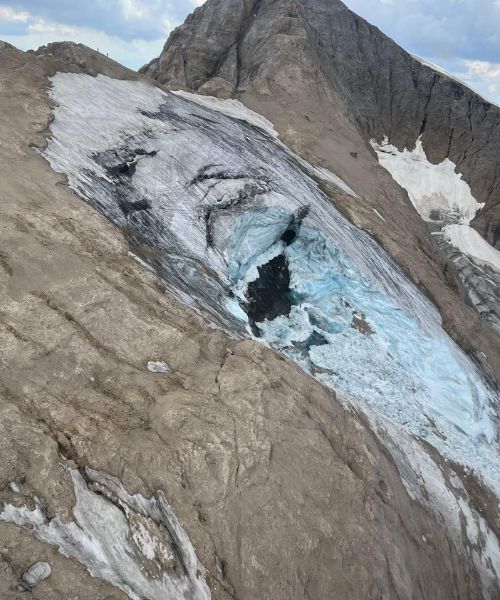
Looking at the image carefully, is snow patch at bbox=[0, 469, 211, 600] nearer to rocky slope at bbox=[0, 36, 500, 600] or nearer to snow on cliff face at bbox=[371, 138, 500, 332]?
rocky slope at bbox=[0, 36, 500, 600]

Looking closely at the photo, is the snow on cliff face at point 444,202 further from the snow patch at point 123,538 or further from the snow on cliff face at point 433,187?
the snow patch at point 123,538

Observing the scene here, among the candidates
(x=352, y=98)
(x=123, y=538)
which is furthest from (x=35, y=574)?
(x=352, y=98)

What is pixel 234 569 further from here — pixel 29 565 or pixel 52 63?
pixel 52 63

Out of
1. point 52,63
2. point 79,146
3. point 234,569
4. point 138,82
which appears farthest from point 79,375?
point 138,82

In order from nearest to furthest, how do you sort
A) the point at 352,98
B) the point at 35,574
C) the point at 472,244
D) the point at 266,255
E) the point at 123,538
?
1. the point at 35,574
2. the point at 123,538
3. the point at 266,255
4. the point at 472,244
5. the point at 352,98

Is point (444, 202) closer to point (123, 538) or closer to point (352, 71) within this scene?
point (352, 71)

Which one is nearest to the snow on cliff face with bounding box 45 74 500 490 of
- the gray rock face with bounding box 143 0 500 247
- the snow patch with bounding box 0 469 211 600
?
the snow patch with bounding box 0 469 211 600
